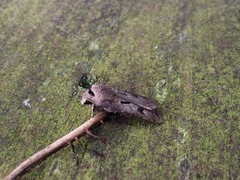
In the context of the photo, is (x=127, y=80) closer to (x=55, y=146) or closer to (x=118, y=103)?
(x=118, y=103)

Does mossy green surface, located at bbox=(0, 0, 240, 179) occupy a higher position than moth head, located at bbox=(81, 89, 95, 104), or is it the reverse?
moth head, located at bbox=(81, 89, 95, 104)

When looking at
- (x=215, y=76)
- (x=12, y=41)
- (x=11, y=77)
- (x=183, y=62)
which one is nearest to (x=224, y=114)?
(x=215, y=76)

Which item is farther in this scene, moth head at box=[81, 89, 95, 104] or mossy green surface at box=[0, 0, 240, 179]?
moth head at box=[81, 89, 95, 104]

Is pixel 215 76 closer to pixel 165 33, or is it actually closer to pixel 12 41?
pixel 165 33

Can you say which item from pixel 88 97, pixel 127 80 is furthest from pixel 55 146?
pixel 127 80

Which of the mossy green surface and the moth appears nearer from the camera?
the mossy green surface
